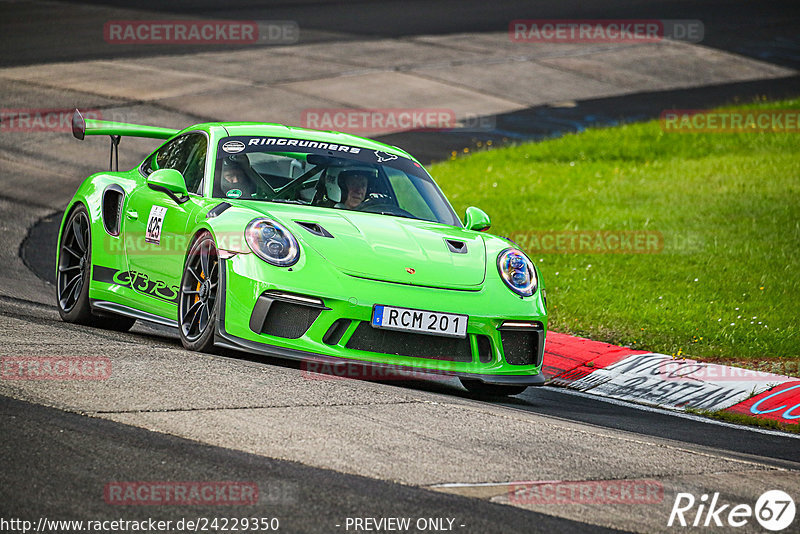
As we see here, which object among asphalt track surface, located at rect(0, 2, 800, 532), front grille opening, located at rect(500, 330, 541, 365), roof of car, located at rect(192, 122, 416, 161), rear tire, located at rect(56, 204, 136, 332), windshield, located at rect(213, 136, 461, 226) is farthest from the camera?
rear tire, located at rect(56, 204, 136, 332)

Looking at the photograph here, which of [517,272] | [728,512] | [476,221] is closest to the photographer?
[728,512]

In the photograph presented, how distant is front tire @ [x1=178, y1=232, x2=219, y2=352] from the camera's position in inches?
261

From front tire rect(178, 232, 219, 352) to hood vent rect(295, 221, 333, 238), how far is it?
53 cm

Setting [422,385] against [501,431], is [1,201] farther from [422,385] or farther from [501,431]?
[501,431]

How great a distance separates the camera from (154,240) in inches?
297

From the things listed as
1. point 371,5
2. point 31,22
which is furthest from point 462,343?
point 371,5

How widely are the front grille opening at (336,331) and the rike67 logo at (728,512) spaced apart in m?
2.30

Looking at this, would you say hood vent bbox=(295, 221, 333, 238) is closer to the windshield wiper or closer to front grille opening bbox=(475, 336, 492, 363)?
the windshield wiper

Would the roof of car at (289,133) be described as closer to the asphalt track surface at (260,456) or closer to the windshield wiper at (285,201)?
the windshield wiper at (285,201)

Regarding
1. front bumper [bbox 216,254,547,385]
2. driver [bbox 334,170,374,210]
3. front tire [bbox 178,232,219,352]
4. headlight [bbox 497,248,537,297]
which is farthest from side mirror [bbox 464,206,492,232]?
front tire [bbox 178,232,219,352]

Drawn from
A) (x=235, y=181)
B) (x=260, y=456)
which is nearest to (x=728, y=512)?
(x=260, y=456)

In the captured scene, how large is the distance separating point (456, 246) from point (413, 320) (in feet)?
2.95

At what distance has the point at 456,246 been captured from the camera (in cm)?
708

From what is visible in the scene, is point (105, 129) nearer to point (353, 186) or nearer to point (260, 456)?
point (353, 186)
